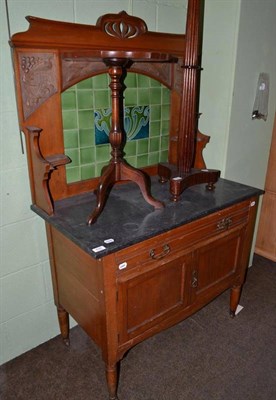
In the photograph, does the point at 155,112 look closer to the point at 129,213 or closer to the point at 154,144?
the point at 154,144

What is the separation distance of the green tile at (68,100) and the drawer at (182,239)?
2.33 feet

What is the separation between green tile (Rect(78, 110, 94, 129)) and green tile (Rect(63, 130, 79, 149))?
0.04 meters

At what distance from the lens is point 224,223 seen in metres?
1.65

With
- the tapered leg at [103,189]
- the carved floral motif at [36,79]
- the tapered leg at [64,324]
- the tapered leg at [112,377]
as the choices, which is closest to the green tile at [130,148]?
the tapered leg at [103,189]

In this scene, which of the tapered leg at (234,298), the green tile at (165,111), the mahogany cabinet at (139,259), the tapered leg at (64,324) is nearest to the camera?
the mahogany cabinet at (139,259)

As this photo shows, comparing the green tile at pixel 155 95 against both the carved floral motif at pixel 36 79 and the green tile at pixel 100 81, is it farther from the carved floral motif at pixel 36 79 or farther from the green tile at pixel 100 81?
the carved floral motif at pixel 36 79

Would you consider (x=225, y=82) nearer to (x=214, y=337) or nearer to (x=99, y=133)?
(x=99, y=133)

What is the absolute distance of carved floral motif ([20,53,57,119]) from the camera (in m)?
1.39

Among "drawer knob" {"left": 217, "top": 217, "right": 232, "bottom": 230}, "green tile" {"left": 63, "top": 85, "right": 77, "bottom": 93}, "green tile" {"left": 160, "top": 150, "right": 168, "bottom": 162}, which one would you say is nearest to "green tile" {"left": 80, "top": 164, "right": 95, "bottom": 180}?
"green tile" {"left": 63, "top": 85, "right": 77, "bottom": 93}

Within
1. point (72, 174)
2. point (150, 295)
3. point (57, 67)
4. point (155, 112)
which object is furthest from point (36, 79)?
point (150, 295)

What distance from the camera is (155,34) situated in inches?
66.5

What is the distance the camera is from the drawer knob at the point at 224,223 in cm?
163

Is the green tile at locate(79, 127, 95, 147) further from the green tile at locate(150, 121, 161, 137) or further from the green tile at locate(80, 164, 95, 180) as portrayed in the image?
the green tile at locate(150, 121, 161, 137)

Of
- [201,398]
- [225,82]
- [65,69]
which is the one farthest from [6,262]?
[225,82]
